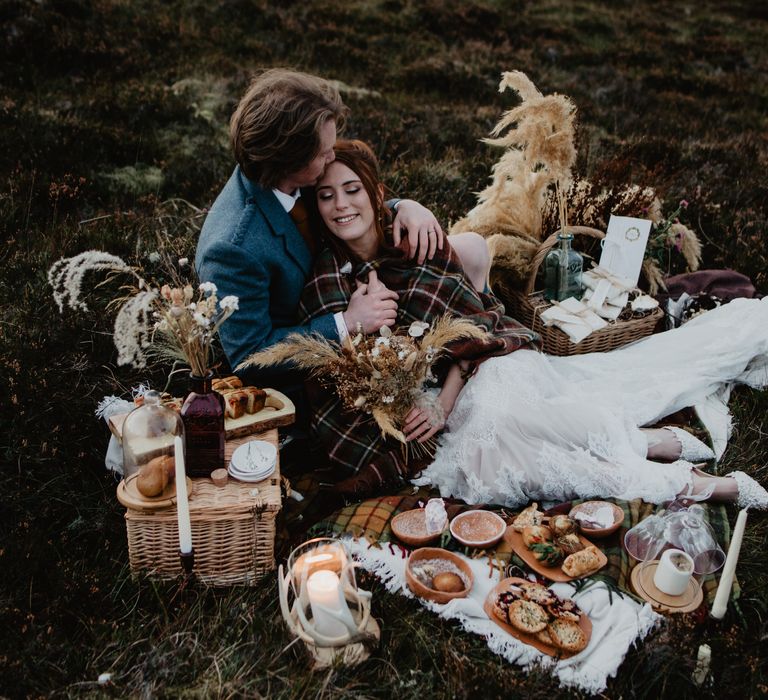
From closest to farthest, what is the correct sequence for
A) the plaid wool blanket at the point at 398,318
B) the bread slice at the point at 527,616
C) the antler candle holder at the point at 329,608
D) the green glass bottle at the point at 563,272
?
the antler candle holder at the point at 329,608
the bread slice at the point at 527,616
the plaid wool blanket at the point at 398,318
the green glass bottle at the point at 563,272

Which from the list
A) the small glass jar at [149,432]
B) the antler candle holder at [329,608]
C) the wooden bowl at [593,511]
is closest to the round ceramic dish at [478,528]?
the wooden bowl at [593,511]

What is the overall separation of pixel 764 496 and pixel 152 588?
10.3 feet

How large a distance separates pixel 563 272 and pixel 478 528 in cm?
221

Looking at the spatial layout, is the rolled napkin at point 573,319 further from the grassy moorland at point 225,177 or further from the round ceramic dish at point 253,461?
the round ceramic dish at point 253,461

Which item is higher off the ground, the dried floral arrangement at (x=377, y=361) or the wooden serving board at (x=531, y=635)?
the dried floral arrangement at (x=377, y=361)

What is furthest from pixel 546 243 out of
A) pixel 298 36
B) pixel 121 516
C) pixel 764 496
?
pixel 298 36

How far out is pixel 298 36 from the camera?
11266mm

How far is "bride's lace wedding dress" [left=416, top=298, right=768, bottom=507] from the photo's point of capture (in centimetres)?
355

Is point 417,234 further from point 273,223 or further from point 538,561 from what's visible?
point 538,561

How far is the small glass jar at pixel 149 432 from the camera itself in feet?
9.65

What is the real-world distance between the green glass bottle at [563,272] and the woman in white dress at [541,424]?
0.85 m

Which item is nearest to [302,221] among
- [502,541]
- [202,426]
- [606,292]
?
[202,426]

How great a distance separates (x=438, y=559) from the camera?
325 centimetres

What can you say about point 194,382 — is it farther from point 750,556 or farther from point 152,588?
point 750,556
